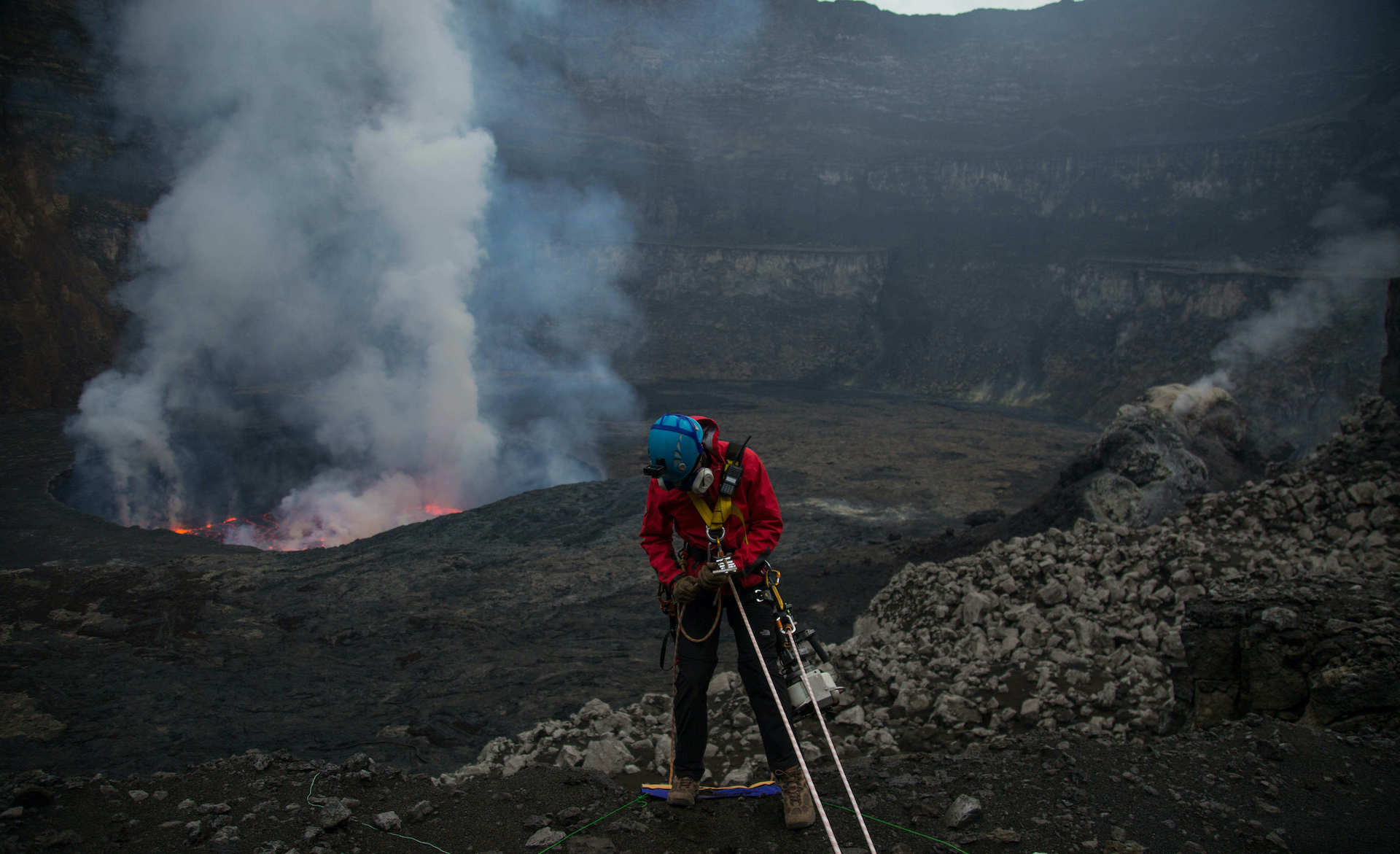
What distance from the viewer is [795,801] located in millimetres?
3457

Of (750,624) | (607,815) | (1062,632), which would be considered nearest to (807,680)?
(750,624)

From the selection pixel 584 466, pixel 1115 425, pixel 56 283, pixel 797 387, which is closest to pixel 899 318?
pixel 797 387

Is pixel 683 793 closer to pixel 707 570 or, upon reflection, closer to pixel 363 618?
pixel 707 570

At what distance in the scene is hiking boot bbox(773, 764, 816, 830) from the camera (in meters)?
3.41

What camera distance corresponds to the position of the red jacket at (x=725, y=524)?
3703 mm

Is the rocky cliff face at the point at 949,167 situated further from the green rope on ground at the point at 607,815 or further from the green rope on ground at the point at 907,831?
the green rope on ground at the point at 607,815

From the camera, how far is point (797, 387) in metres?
45.4

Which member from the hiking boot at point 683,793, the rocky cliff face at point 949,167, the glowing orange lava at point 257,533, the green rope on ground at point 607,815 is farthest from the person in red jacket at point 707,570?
the rocky cliff face at point 949,167

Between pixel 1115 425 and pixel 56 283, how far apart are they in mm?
34538

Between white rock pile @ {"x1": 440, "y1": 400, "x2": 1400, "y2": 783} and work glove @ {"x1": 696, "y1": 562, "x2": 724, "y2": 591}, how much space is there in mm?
2011

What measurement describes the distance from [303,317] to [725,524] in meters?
Result: 32.5

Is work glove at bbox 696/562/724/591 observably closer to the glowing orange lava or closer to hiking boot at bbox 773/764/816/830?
hiking boot at bbox 773/764/816/830

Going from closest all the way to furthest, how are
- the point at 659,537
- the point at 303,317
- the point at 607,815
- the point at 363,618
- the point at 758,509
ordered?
the point at 607,815 → the point at 758,509 → the point at 659,537 → the point at 363,618 → the point at 303,317

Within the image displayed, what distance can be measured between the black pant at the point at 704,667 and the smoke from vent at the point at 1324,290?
3152 cm
